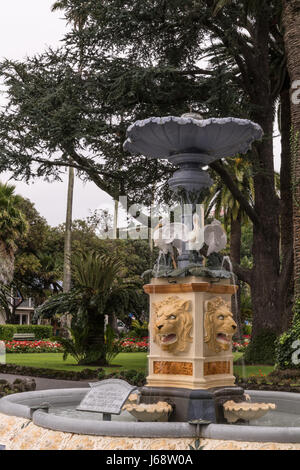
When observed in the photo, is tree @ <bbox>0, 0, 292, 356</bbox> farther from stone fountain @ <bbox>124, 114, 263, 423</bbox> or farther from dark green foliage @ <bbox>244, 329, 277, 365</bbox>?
stone fountain @ <bbox>124, 114, 263, 423</bbox>

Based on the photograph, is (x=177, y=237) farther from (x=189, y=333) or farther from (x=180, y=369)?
(x=180, y=369)

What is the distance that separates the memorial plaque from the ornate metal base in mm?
827

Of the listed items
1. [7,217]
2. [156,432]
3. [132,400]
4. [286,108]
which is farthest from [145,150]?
[7,217]

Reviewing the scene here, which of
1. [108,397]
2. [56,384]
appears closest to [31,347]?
[56,384]

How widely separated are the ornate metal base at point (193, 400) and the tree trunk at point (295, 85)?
980 centimetres

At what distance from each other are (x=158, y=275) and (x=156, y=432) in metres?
2.40

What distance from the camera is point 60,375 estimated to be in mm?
16109

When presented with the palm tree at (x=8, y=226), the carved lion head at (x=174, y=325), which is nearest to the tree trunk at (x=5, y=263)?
the palm tree at (x=8, y=226)

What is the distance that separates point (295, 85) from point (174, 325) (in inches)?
472

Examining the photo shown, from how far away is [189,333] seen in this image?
7203mm

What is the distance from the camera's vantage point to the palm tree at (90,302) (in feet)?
62.5

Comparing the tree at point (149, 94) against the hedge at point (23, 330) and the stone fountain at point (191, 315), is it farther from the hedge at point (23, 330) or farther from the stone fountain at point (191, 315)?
the hedge at point (23, 330)

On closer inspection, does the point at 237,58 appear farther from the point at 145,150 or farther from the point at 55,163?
the point at 145,150
